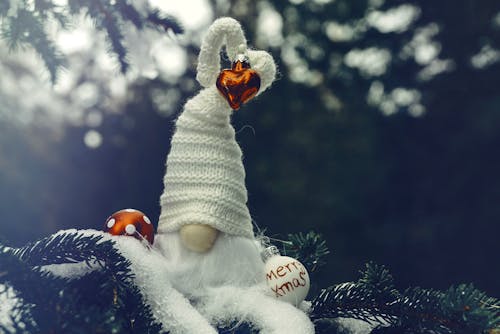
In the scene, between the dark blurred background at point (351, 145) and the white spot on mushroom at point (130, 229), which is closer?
the white spot on mushroom at point (130, 229)

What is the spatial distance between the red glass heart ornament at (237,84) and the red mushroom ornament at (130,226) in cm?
16

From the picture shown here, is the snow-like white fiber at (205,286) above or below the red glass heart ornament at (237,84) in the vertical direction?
below

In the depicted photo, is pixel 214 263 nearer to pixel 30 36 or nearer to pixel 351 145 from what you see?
pixel 30 36

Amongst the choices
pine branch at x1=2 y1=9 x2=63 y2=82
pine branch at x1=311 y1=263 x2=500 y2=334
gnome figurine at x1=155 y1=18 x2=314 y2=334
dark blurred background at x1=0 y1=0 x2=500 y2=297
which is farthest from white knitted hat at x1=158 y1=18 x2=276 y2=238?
dark blurred background at x1=0 y1=0 x2=500 y2=297

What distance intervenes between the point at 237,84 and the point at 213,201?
14 cm

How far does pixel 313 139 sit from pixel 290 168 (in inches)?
6.3

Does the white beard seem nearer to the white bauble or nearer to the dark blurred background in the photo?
the white bauble

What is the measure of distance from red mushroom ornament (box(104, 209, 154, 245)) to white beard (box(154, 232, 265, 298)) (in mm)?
20

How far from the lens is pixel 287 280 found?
0.59m

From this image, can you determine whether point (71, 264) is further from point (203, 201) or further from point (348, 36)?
point (348, 36)

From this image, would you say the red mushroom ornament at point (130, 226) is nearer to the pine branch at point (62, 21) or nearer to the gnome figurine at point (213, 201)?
the gnome figurine at point (213, 201)

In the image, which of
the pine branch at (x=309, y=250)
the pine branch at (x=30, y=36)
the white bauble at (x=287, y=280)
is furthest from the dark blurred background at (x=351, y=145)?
the white bauble at (x=287, y=280)

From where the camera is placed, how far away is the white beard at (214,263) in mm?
601

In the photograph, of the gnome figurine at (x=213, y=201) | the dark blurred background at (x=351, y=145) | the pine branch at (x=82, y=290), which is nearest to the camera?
the pine branch at (x=82, y=290)
